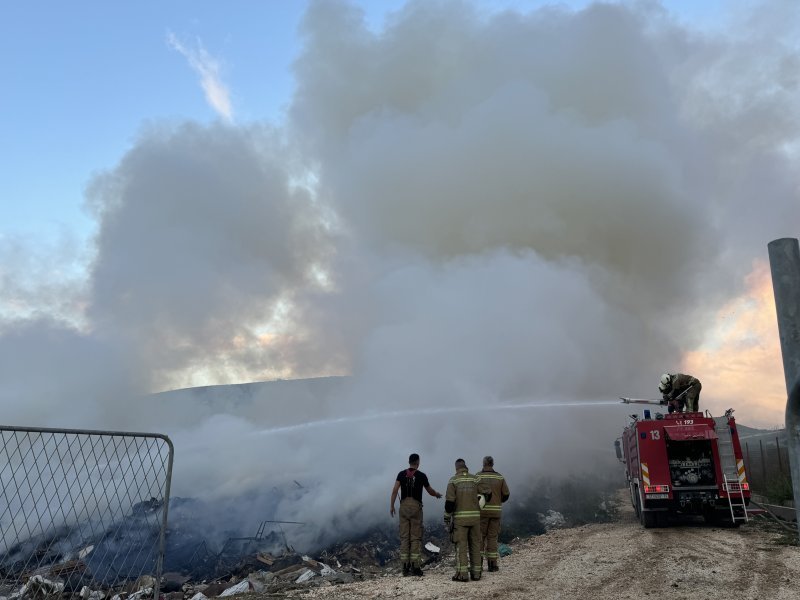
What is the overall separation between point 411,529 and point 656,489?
622 cm

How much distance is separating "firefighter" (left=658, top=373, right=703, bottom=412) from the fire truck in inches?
47.8

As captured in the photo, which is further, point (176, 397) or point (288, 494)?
point (176, 397)

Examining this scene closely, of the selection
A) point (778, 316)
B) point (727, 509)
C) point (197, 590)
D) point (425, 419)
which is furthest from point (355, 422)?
point (778, 316)

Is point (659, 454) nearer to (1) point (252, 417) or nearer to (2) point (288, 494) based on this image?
(2) point (288, 494)

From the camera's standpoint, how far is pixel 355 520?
1310cm

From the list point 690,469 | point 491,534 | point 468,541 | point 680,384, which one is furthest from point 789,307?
point 680,384

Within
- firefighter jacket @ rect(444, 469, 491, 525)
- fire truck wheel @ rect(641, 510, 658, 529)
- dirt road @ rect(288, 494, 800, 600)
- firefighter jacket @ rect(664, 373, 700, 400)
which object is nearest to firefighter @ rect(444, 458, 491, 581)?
firefighter jacket @ rect(444, 469, 491, 525)

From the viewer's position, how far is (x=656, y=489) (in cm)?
1212

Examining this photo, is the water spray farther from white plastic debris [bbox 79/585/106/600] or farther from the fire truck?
white plastic debris [bbox 79/585/106/600]

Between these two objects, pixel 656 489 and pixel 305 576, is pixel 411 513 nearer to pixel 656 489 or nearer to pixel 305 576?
pixel 305 576

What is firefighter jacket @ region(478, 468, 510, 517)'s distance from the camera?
8.81 meters

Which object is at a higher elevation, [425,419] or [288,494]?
[425,419]

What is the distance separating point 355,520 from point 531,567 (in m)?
5.22

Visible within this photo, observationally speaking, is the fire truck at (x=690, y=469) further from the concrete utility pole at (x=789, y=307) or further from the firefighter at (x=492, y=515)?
the concrete utility pole at (x=789, y=307)
